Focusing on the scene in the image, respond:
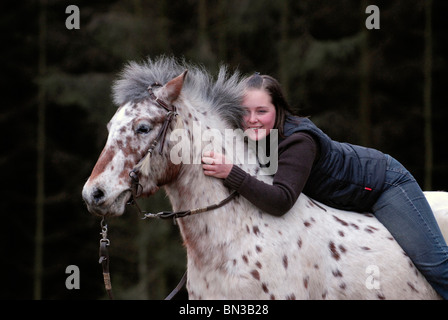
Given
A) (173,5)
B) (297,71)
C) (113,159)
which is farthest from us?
(173,5)

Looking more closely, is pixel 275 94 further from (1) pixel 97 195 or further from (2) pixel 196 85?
(1) pixel 97 195

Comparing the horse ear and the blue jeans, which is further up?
the horse ear

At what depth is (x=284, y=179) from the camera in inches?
141

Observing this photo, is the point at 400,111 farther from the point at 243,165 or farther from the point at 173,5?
the point at 243,165

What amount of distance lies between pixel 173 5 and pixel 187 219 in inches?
349

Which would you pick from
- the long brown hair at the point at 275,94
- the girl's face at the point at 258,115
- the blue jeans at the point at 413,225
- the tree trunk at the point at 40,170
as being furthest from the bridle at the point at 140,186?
the tree trunk at the point at 40,170

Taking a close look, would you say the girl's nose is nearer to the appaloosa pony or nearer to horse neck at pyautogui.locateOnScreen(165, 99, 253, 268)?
the appaloosa pony

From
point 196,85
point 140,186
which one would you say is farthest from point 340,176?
point 140,186

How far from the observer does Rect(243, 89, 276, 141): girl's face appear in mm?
3879

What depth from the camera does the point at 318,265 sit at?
11.8ft

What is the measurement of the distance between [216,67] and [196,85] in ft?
22.0

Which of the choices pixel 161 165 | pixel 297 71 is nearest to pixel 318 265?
pixel 161 165

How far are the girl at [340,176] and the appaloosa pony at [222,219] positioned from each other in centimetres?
10

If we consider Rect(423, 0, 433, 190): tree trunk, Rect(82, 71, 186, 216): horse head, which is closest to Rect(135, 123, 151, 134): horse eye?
Rect(82, 71, 186, 216): horse head
